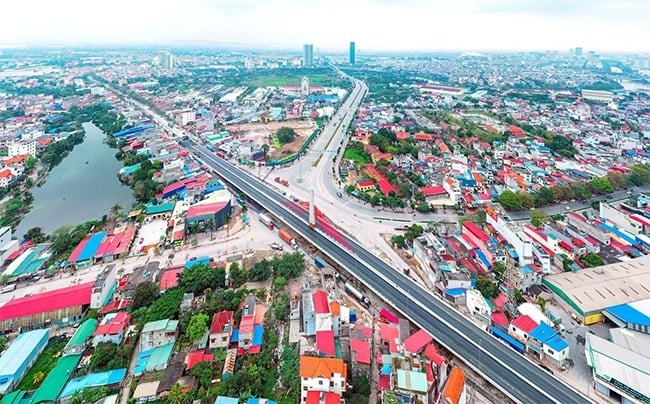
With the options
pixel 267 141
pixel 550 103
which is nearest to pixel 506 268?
pixel 267 141

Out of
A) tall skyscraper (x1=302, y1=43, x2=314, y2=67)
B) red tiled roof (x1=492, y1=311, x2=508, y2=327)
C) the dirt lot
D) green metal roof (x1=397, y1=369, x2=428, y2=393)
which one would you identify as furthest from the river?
tall skyscraper (x1=302, y1=43, x2=314, y2=67)

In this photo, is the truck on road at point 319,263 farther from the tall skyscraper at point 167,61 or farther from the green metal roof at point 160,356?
the tall skyscraper at point 167,61

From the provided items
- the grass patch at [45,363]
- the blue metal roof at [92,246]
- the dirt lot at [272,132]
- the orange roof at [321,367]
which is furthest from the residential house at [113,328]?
the dirt lot at [272,132]

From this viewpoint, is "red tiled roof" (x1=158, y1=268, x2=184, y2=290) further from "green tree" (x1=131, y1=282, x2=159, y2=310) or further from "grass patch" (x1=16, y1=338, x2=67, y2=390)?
"grass patch" (x1=16, y1=338, x2=67, y2=390)

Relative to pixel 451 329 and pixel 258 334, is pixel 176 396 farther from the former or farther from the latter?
pixel 451 329

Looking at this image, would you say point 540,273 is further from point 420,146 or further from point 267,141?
point 267,141
